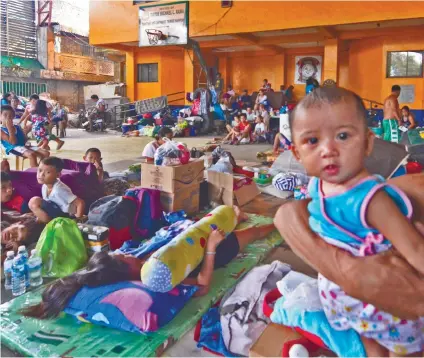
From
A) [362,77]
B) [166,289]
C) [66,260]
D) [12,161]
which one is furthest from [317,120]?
[362,77]

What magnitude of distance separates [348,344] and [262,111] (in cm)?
1232

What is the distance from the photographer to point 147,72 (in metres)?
17.7

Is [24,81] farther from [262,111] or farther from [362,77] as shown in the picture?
[362,77]

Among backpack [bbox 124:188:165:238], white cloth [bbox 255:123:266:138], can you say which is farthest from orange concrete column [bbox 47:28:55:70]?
backpack [bbox 124:188:165:238]

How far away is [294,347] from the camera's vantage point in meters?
1.36

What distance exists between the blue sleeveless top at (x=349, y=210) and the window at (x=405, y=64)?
13.0 m

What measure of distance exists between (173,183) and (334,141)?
3.14m

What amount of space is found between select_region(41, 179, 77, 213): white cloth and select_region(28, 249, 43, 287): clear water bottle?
95 centimetres

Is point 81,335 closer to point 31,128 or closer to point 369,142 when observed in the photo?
point 369,142

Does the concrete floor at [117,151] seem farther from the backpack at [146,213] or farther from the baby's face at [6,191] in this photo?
the backpack at [146,213]

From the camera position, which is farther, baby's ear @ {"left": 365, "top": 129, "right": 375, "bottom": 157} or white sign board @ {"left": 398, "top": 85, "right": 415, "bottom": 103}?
white sign board @ {"left": 398, "top": 85, "right": 415, "bottom": 103}

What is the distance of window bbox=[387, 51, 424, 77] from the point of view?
1234 cm

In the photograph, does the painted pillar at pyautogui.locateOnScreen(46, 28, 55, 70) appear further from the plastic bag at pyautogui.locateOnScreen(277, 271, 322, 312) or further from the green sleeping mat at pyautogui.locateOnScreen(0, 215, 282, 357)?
the plastic bag at pyautogui.locateOnScreen(277, 271, 322, 312)

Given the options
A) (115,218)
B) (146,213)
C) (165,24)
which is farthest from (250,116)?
(115,218)
